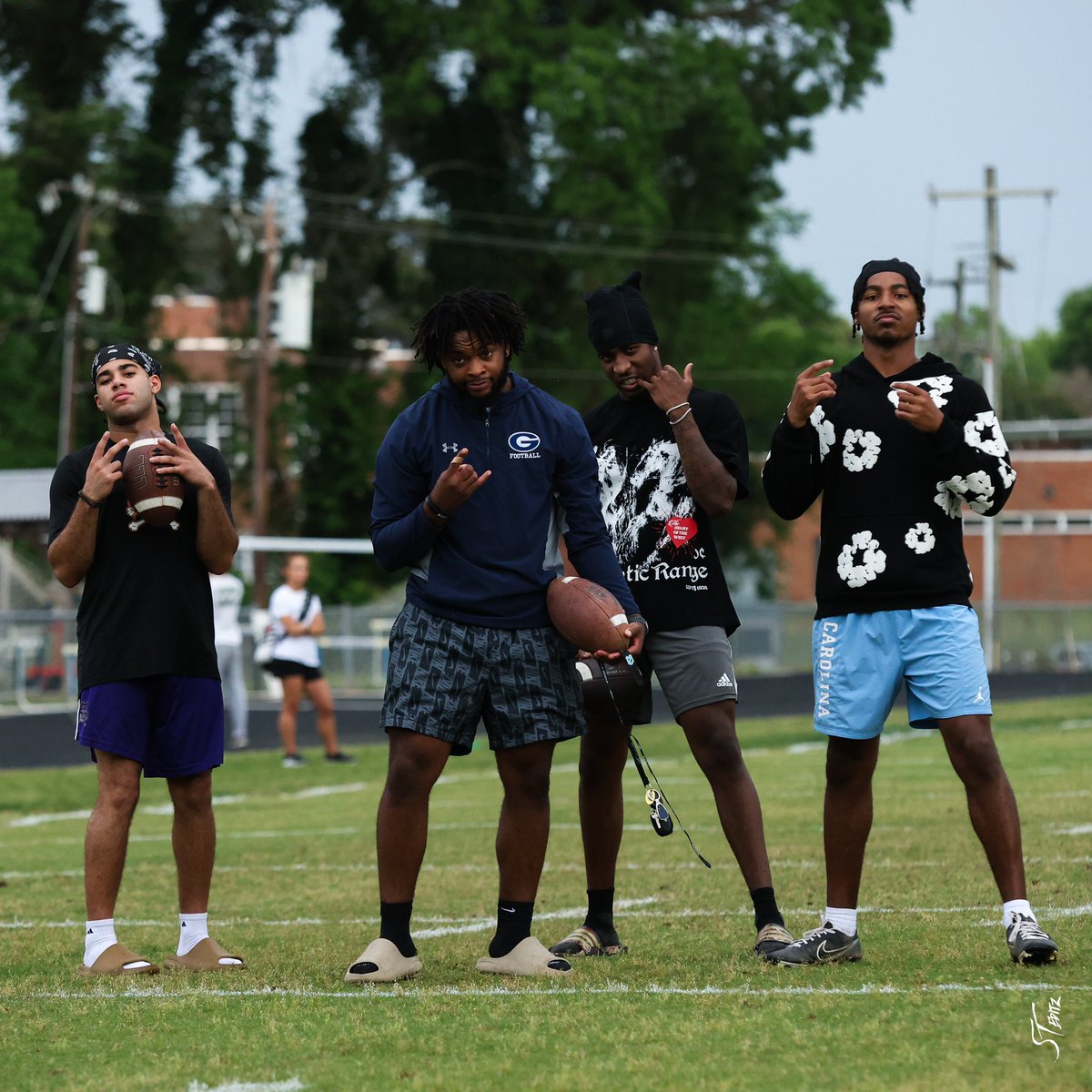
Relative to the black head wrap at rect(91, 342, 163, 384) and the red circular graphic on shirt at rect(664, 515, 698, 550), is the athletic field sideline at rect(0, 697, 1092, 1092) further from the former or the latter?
the black head wrap at rect(91, 342, 163, 384)

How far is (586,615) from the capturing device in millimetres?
6219

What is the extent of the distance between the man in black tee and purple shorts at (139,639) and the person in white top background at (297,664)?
11621mm

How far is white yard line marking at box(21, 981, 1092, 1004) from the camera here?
541 cm

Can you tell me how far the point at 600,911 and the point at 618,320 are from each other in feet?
6.85

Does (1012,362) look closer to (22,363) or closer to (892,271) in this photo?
(22,363)

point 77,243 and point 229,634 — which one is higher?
point 77,243

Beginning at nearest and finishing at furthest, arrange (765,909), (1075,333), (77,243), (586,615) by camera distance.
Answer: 1. (586,615)
2. (765,909)
3. (77,243)
4. (1075,333)

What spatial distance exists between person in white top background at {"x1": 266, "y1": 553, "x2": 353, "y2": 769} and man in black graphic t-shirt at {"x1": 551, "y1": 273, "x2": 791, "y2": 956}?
38.4 feet

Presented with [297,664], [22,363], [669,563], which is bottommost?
[297,664]

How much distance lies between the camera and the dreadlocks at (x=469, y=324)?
20.7 feet

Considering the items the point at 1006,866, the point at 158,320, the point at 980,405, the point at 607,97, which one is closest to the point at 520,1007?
the point at 1006,866

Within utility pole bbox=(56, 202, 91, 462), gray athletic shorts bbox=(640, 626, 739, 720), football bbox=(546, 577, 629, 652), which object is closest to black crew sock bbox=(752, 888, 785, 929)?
gray athletic shorts bbox=(640, 626, 739, 720)

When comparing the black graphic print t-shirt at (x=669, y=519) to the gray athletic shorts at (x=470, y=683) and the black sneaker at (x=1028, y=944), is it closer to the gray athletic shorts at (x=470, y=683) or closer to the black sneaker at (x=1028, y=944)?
the gray athletic shorts at (x=470, y=683)

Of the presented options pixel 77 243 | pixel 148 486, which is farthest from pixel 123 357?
pixel 77 243
